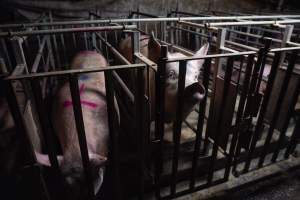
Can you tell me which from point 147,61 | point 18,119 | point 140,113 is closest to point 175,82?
point 147,61

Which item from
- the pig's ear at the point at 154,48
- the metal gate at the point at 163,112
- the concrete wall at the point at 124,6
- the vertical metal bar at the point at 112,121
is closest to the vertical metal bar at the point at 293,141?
the metal gate at the point at 163,112

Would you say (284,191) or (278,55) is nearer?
(278,55)

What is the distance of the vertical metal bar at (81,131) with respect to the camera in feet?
3.59

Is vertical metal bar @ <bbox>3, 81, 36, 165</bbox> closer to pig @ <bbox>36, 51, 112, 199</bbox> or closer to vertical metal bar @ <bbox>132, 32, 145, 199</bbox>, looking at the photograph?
pig @ <bbox>36, 51, 112, 199</bbox>

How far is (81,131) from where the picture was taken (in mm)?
1199

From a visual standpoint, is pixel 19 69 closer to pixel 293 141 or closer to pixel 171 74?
pixel 171 74

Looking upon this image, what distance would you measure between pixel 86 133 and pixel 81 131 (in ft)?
1.27

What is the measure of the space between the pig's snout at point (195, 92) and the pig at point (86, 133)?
2.10 ft

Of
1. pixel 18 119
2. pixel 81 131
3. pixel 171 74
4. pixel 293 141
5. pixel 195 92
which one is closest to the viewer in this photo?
pixel 18 119

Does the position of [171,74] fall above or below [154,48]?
below

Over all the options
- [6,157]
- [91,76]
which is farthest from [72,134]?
[91,76]

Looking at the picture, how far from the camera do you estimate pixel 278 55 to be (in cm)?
149

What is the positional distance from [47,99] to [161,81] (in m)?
1.54

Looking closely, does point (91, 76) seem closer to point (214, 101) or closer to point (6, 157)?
point (6, 157)
